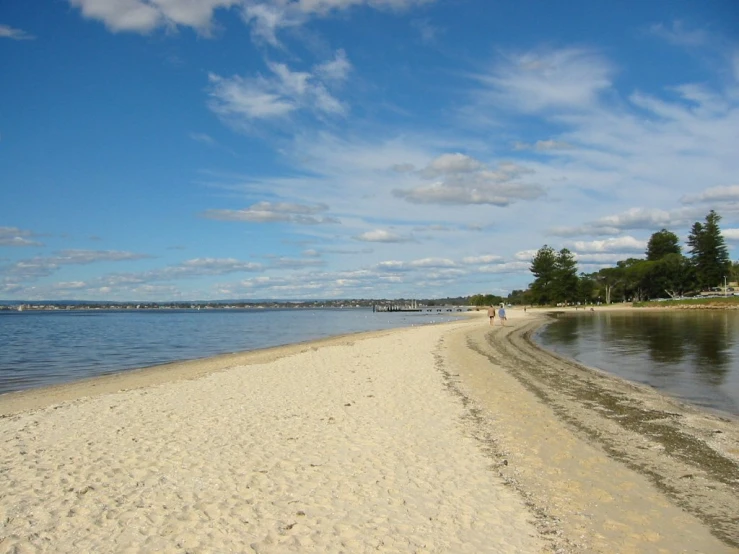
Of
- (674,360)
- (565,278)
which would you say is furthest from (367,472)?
(565,278)

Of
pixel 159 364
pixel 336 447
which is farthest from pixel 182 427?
pixel 159 364

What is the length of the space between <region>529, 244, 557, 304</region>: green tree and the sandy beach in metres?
98.7

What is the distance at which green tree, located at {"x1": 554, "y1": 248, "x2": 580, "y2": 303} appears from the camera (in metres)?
104

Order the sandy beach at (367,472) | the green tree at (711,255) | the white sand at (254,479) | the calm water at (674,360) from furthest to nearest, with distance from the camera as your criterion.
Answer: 1. the green tree at (711,255)
2. the calm water at (674,360)
3. the sandy beach at (367,472)
4. the white sand at (254,479)

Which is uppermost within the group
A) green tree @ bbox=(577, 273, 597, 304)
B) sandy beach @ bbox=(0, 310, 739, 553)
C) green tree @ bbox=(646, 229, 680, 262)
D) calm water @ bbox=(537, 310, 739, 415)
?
green tree @ bbox=(646, 229, 680, 262)

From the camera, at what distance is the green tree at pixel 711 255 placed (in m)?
98.3

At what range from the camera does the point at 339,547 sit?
5.18m

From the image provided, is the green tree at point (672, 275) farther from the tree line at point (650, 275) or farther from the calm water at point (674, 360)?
the calm water at point (674, 360)

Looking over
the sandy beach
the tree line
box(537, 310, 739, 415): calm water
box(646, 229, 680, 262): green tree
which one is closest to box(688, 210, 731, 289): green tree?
the tree line

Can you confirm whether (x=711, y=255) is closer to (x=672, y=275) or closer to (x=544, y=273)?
(x=672, y=275)

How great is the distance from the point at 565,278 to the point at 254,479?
10644cm

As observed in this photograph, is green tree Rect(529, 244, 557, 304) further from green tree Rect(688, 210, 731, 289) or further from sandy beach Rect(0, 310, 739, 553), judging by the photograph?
sandy beach Rect(0, 310, 739, 553)

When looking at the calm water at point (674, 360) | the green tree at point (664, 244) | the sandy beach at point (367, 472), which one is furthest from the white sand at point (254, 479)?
the green tree at point (664, 244)

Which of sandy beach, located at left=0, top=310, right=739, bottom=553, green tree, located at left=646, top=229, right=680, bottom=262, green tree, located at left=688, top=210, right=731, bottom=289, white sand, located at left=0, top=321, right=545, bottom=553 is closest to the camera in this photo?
white sand, located at left=0, top=321, right=545, bottom=553
